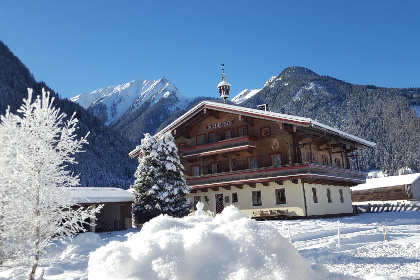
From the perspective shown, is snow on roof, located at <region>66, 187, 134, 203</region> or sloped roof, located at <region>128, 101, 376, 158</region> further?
snow on roof, located at <region>66, 187, 134, 203</region>

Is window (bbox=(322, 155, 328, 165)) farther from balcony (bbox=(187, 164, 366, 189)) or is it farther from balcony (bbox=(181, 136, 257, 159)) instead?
balcony (bbox=(181, 136, 257, 159))

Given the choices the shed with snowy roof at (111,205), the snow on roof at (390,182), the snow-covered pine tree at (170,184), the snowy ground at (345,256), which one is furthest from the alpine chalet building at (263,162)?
the snow on roof at (390,182)

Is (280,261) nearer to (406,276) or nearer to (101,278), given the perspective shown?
(101,278)

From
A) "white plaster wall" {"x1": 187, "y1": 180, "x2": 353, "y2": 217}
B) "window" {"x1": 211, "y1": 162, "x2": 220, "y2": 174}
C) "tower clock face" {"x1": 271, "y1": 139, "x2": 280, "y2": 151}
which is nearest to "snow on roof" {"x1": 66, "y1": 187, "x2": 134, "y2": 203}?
"white plaster wall" {"x1": 187, "y1": 180, "x2": 353, "y2": 217}

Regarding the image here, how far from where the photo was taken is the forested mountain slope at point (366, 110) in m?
108

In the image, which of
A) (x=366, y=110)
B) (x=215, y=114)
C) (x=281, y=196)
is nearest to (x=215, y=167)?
(x=215, y=114)

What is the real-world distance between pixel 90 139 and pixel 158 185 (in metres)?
112

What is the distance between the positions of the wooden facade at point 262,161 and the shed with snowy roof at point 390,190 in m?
19.5

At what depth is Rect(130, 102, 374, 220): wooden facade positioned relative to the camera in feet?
94.6

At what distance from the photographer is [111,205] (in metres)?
33.9

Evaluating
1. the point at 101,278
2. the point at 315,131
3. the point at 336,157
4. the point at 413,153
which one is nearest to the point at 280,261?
the point at 101,278

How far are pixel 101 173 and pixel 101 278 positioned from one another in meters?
113

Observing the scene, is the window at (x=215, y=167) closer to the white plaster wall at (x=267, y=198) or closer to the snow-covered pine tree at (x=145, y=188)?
the white plaster wall at (x=267, y=198)

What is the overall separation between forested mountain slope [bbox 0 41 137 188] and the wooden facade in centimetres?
7368
